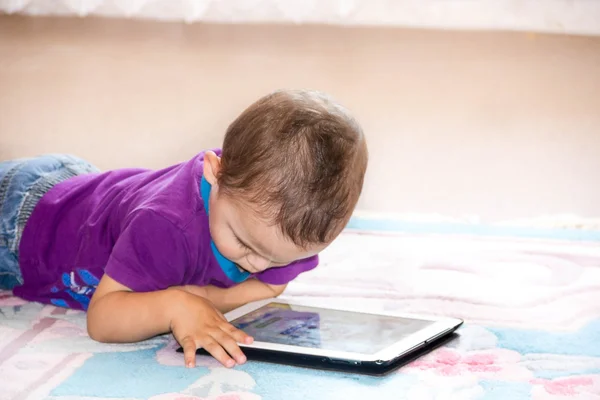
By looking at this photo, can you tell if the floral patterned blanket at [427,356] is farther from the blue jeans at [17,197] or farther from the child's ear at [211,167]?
the child's ear at [211,167]

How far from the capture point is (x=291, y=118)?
2.47 feet

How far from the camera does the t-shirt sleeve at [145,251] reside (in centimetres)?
84

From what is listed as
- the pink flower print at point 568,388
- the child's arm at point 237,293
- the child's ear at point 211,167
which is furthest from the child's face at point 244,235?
the pink flower print at point 568,388

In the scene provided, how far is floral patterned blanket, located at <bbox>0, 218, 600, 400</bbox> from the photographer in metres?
0.75

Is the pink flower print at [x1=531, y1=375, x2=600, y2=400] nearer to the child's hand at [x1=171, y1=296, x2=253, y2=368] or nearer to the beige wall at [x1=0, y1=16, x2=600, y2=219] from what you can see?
the child's hand at [x1=171, y1=296, x2=253, y2=368]

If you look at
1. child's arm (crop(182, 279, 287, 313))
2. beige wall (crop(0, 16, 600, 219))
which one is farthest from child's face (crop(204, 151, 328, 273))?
beige wall (crop(0, 16, 600, 219))

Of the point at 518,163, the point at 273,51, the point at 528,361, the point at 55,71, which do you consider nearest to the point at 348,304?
the point at 528,361

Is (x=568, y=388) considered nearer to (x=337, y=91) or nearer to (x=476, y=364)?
(x=476, y=364)

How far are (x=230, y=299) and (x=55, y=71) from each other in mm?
1040

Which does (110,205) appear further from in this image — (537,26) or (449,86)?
(537,26)

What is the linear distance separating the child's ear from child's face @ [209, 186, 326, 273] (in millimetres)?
13

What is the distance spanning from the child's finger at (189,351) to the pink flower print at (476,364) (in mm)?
211

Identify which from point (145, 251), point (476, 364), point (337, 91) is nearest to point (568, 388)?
point (476, 364)

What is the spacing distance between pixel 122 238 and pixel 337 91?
3.11 ft
